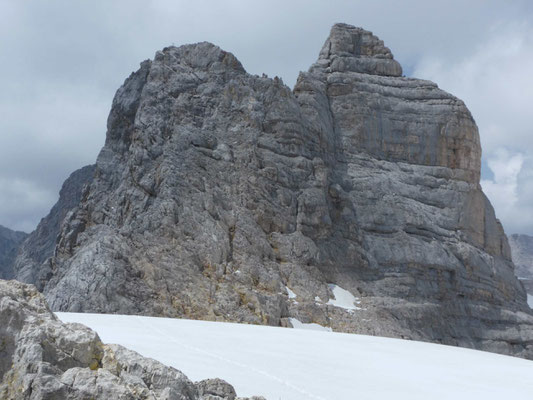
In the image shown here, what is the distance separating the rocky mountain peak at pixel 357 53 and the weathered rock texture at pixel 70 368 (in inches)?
2158

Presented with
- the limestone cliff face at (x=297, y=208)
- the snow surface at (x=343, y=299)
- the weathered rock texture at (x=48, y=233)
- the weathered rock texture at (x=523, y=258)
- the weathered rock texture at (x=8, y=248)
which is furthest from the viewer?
the weathered rock texture at (x=523, y=258)

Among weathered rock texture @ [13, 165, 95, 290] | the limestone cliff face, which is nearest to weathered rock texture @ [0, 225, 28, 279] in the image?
weathered rock texture @ [13, 165, 95, 290]

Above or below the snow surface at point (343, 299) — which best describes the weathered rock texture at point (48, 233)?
above

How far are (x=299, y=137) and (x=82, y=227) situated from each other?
1914 cm

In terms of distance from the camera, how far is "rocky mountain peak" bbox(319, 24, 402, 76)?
59.7 metres

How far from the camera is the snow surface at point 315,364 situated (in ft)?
31.4

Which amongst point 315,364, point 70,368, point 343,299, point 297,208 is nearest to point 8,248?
point 297,208

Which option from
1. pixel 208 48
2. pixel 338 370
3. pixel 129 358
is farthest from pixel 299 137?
pixel 129 358

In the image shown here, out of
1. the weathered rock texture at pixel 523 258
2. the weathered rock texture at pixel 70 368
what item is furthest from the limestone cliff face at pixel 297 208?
the weathered rock texture at pixel 523 258

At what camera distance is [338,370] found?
36.4ft

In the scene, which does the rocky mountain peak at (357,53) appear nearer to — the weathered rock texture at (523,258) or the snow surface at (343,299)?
the snow surface at (343,299)

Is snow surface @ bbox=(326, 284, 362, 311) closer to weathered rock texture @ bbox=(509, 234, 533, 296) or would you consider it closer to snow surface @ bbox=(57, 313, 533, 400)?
snow surface @ bbox=(57, 313, 533, 400)

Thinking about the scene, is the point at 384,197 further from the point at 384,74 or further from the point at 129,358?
the point at 129,358

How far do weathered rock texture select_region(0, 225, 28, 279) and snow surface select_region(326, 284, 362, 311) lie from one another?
8709 cm
